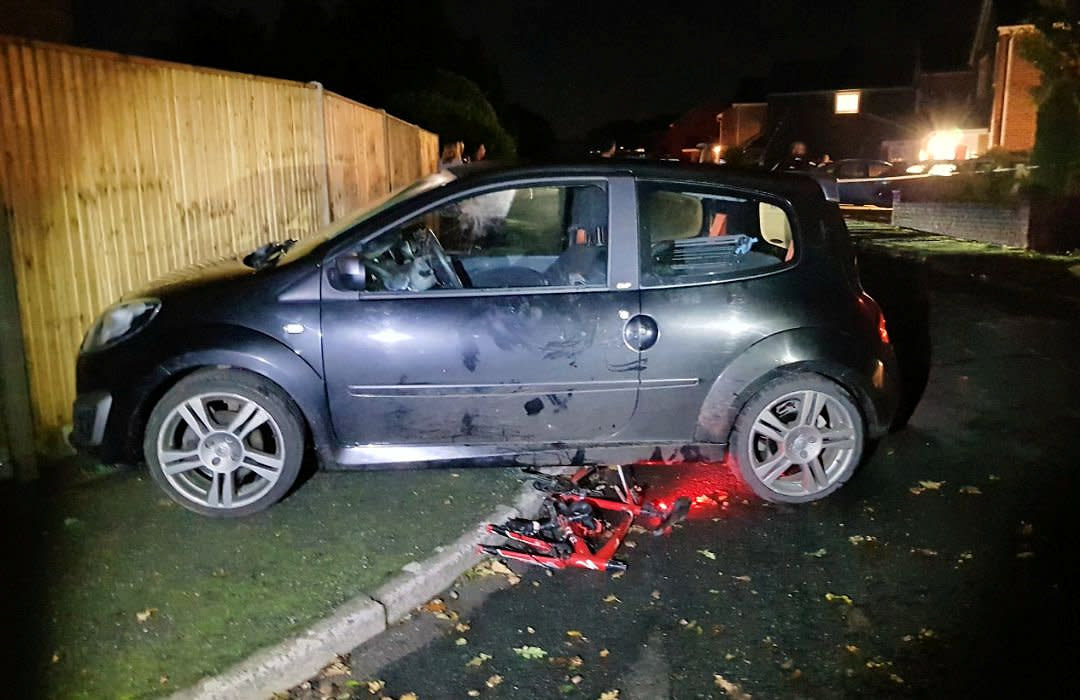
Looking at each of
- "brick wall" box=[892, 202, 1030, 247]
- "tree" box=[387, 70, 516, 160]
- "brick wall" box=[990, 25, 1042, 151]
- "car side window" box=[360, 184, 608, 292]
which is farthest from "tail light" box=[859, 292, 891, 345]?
"brick wall" box=[990, 25, 1042, 151]

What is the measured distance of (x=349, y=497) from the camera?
4.96 meters

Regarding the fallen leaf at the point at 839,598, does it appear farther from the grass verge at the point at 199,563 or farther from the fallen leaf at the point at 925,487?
the grass verge at the point at 199,563

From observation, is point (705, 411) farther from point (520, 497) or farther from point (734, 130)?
point (734, 130)

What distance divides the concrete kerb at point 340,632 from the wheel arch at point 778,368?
1378 mm

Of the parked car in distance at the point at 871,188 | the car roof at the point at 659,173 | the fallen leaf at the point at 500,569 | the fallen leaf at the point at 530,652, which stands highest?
the parked car in distance at the point at 871,188

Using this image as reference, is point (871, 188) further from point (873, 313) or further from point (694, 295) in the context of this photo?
point (694, 295)

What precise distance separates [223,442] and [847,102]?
2122 inches

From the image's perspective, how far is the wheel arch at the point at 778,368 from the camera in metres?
4.74

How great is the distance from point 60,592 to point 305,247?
2.06 meters

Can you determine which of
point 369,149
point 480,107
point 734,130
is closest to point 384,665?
point 369,149

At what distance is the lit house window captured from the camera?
51969 millimetres

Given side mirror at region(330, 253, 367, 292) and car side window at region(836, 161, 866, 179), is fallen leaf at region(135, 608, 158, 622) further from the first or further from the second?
car side window at region(836, 161, 866, 179)

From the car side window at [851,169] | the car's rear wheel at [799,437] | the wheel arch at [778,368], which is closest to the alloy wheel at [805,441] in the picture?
the car's rear wheel at [799,437]

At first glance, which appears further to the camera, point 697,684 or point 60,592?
point 60,592
